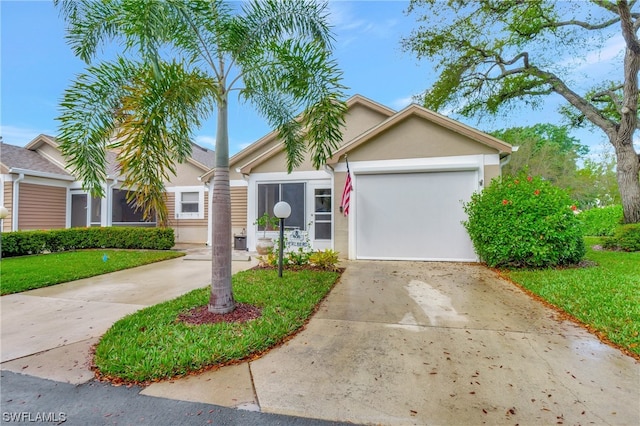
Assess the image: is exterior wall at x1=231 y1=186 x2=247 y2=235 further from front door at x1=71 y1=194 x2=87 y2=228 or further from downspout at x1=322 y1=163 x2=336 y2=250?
front door at x1=71 y1=194 x2=87 y2=228

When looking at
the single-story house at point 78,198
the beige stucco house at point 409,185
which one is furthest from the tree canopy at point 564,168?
the single-story house at point 78,198

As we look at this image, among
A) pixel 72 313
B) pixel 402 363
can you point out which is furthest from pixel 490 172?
pixel 72 313

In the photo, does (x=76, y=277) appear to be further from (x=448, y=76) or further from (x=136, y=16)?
(x=448, y=76)

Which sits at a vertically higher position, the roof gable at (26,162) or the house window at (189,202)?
the roof gable at (26,162)

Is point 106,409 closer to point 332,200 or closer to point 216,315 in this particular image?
point 216,315

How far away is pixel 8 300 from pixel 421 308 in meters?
7.29

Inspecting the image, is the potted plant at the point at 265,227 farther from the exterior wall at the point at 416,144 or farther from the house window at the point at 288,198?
the exterior wall at the point at 416,144

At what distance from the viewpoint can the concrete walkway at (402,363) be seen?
2285 millimetres

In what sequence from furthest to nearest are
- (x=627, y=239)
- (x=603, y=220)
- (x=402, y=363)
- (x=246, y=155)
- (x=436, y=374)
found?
1. (x=603, y=220)
2. (x=246, y=155)
3. (x=627, y=239)
4. (x=402, y=363)
5. (x=436, y=374)

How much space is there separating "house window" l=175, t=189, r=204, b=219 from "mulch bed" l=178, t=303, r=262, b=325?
33.6 feet

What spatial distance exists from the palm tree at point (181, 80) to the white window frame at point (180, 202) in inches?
383

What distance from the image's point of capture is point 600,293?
482cm

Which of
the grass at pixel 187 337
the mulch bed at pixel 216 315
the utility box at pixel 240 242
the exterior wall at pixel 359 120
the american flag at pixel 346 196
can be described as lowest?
the grass at pixel 187 337

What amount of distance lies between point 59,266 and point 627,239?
1761 centimetres
